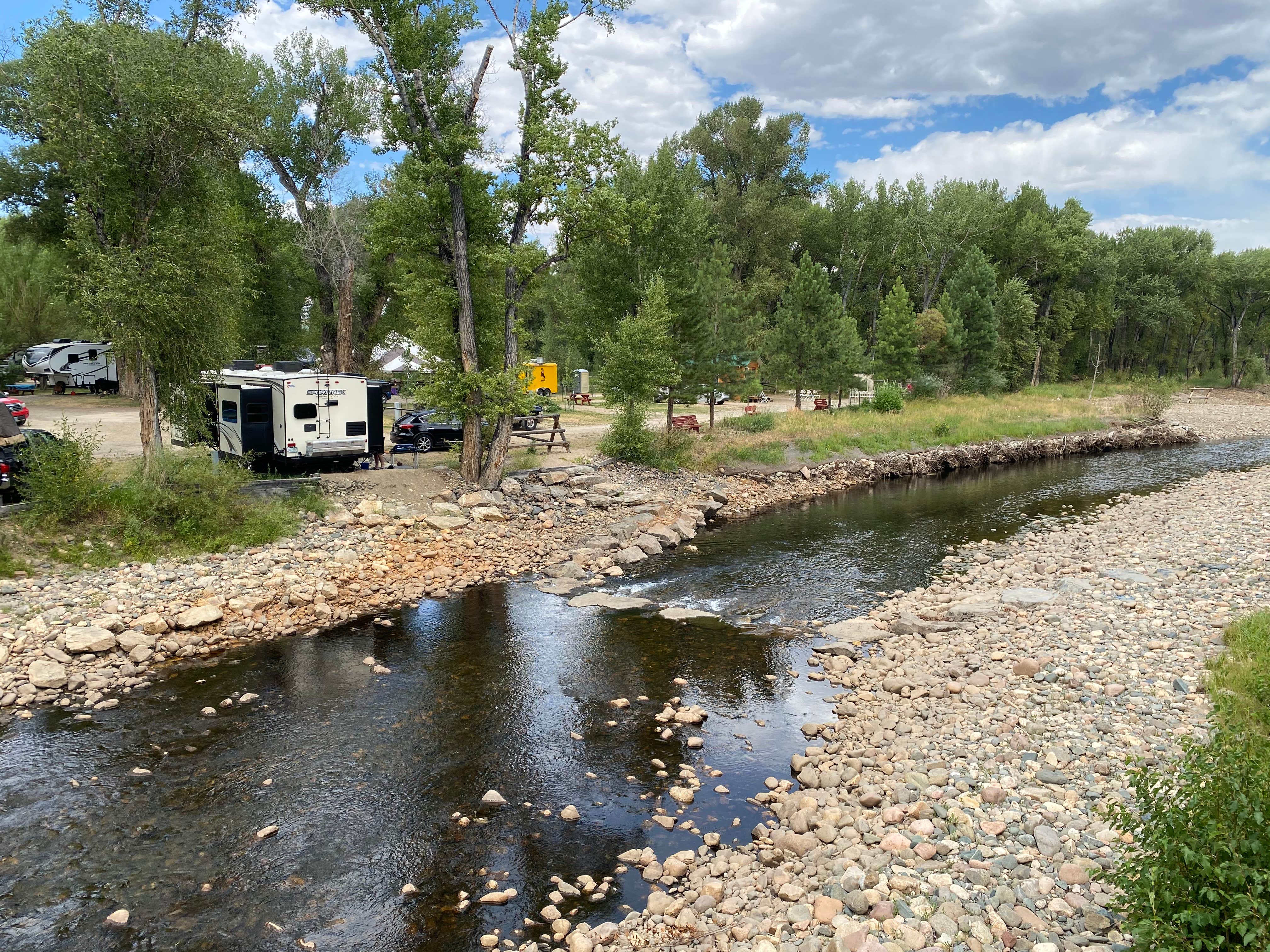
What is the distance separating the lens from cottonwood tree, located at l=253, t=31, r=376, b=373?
126 feet

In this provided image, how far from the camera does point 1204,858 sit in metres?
5.05

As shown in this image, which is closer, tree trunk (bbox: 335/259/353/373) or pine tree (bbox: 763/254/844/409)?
tree trunk (bbox: 335/259/353/373)

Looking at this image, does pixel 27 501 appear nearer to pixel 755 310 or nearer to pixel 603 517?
pixel 603 517

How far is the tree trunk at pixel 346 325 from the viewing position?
38.3 m

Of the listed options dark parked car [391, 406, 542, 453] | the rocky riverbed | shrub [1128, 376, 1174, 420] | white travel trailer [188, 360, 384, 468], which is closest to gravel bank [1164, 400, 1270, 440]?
shrub [1128, 376, 1174, 420]

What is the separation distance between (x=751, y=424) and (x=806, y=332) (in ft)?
27.7

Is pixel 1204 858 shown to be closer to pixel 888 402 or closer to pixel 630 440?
pixel 630 440

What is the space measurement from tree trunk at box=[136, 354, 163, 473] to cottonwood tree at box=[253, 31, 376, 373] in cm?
1998

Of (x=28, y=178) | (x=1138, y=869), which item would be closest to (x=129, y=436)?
(x=28, y=178)

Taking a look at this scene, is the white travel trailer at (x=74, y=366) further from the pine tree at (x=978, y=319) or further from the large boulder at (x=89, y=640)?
the pine tree at (x=978, y=319)

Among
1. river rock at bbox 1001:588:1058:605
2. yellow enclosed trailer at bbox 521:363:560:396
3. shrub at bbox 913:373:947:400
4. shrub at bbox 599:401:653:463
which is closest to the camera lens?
river rock at bbox 1001:588:1058:605

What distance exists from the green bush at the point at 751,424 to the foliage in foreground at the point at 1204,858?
3069cm

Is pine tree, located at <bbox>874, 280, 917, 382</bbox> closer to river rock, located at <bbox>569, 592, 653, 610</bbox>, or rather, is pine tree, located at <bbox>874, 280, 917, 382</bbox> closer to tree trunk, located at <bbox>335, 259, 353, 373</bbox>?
tree trunk, located at <bbox>335, 259, 353, 373</bbox>

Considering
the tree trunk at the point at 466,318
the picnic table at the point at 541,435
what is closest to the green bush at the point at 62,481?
Result: the tree trunk at the point at 466,318
